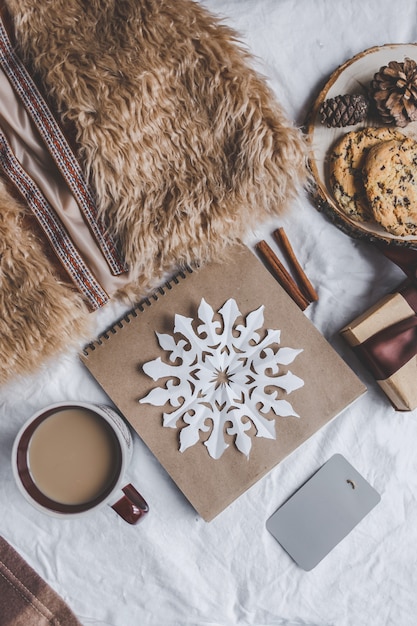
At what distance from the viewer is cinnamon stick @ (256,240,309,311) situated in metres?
0.71

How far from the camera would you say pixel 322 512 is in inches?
27.9

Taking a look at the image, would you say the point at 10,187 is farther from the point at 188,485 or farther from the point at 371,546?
the point at 371,546

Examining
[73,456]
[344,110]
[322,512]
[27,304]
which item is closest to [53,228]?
[27,304]

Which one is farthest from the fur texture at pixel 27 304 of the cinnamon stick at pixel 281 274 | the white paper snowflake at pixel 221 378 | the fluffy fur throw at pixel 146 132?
the cinnamon stick at pixel 281 274

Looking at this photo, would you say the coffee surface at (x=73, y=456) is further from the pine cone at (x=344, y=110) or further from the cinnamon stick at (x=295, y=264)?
the pine cone at (x=344, y=110)

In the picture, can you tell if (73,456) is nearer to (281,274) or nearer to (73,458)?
(73,458)

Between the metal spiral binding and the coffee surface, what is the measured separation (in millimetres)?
86

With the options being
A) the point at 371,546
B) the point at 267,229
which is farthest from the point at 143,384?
the point at 371,546

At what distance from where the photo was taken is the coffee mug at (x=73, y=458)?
2.07ft

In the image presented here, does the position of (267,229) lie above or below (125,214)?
below

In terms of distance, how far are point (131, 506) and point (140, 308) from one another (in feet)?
0.76

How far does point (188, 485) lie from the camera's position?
0.68 metres

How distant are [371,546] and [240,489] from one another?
195mm

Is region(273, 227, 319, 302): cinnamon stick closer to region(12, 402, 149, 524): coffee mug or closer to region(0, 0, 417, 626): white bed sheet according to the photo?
region(0, 0, 417, 626): white bed sheet
